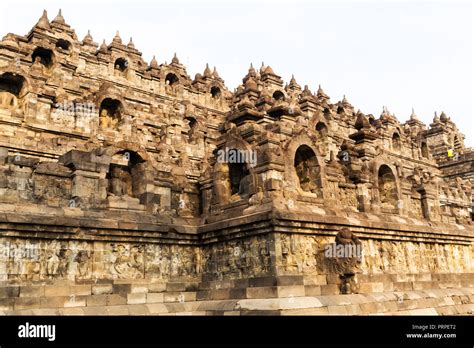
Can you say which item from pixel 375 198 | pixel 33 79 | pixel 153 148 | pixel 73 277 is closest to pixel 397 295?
pixel 375 198

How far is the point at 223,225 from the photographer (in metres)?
13.5

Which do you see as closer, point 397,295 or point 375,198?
point 397,295

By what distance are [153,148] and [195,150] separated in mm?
3397

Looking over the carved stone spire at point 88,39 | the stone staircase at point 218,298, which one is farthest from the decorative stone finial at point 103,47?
the stone staircase at point 218,298

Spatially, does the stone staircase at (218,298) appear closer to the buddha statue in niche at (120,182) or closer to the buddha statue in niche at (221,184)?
the buddha statue in niche at (221,184)

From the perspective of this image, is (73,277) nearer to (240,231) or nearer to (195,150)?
(240,231)

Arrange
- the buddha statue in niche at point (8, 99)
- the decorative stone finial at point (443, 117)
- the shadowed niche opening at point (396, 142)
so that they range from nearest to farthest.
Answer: the buddha statue in niche at point (8, 99) < the shadowed niche opening at point (396, 142) < the decorative stone finial at point (443, 117)

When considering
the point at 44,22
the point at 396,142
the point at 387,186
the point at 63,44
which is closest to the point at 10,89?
the point at 63,44

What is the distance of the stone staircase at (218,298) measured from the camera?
11.0 metres

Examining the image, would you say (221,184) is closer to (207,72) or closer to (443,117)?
(207,72)

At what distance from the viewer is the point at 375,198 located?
16.8m

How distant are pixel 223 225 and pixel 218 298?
1.96 metres

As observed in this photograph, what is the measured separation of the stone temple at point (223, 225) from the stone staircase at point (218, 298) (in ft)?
0.11

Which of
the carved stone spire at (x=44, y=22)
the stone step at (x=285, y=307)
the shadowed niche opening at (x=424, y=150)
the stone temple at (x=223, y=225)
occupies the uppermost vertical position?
the carved stone spire at (x=44, y=22)
